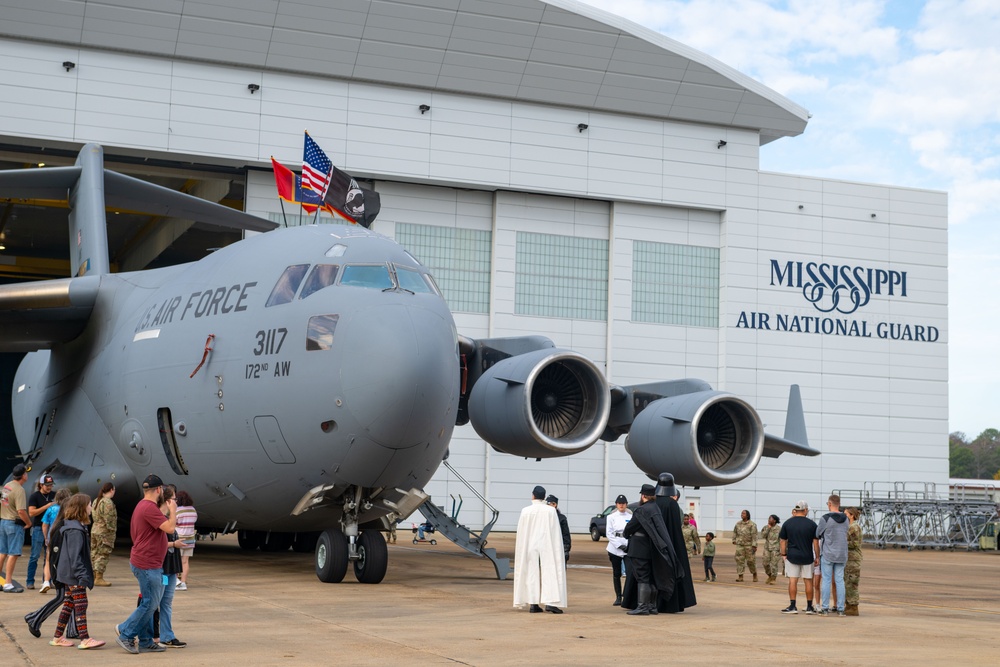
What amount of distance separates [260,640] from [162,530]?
1333 mm

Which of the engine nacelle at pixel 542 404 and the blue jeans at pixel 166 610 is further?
the engine nacelle at pixel 542 404

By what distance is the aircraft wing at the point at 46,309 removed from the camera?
17.8 meters

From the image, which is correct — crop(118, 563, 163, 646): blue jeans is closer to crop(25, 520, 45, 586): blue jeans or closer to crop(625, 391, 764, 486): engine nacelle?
crop(25, 520, 45, 586): blue jeans

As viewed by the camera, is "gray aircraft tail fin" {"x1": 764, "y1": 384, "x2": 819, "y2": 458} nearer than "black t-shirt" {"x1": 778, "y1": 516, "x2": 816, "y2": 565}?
No

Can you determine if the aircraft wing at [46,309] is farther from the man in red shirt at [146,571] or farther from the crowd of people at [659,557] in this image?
the man in red shirt at [146,571]

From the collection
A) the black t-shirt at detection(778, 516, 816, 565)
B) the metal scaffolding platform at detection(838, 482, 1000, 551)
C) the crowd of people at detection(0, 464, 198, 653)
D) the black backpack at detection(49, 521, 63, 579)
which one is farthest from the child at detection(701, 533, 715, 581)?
the metal scaffolding platform at detection(838, 482, 1000, 551)

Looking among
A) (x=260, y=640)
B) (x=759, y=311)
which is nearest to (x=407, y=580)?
(x=260, y=640)

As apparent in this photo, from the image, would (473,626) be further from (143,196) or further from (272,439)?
(143,196)

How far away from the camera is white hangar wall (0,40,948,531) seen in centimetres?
3228

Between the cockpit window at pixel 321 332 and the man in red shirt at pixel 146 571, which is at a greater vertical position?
the cockpit window at pixel 321 332

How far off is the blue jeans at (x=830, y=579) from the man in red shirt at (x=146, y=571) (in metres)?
8.11

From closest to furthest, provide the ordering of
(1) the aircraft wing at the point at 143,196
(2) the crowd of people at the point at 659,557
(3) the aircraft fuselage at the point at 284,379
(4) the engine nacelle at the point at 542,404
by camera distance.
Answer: (2) the crowd of people at the point at 659,557
(3) the aircraft fuselage at the point at 284,379
(4) the engine nacelle at the point at 542,404
(1) the aircraft wing at the point at 143,196

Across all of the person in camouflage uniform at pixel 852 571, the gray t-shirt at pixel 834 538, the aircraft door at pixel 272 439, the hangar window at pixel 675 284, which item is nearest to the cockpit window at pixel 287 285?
the aircraft door at pixel 272 439

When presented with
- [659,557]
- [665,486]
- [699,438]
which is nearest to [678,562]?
[659,557]
